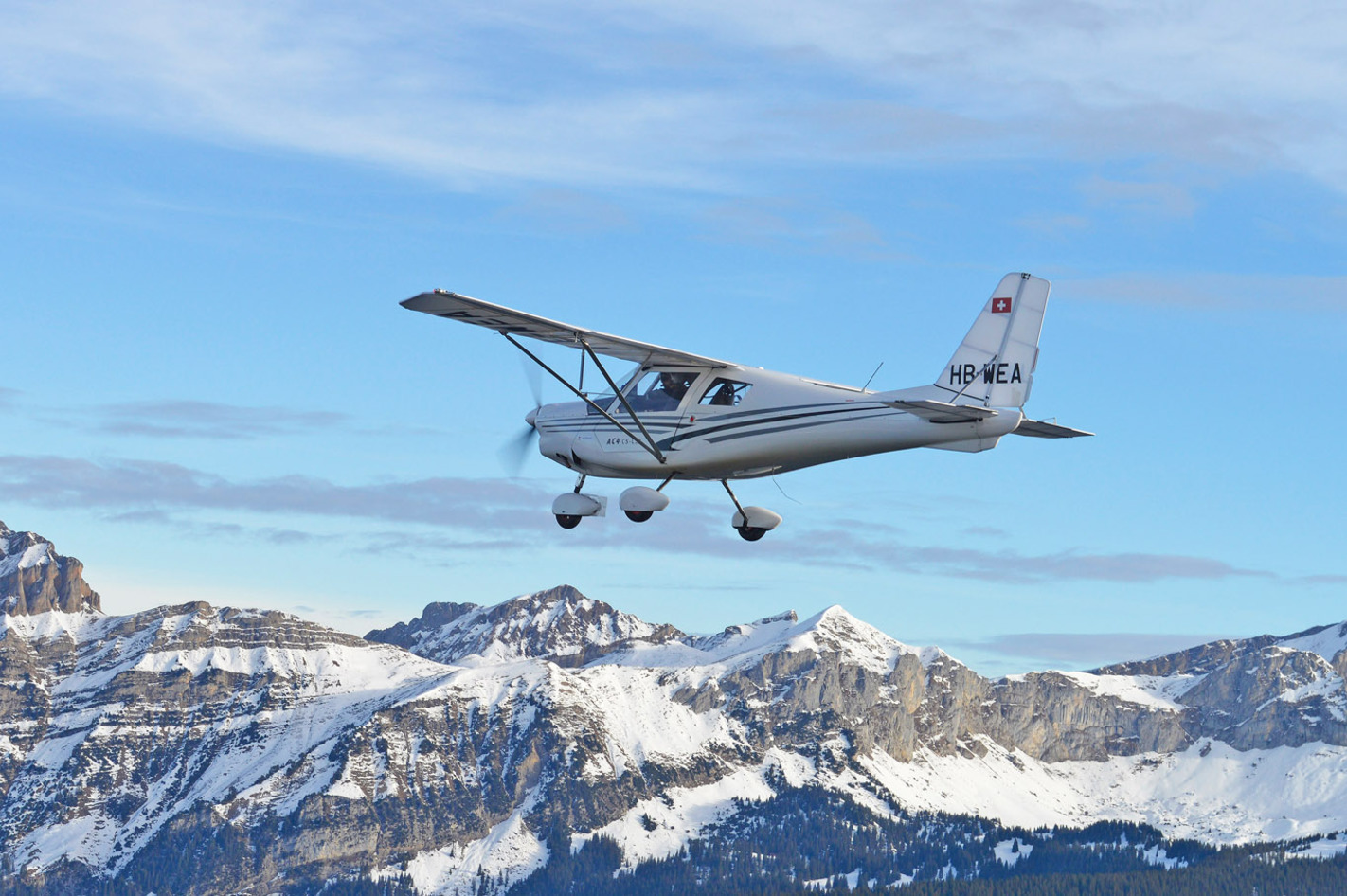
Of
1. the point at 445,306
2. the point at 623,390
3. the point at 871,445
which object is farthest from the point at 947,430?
the point at 445,306

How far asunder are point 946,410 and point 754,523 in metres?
8.02

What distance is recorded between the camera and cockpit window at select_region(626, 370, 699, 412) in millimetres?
53719

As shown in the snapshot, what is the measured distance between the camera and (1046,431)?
5769 centimetres

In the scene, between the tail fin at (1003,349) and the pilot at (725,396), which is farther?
the pilot at (725,396)

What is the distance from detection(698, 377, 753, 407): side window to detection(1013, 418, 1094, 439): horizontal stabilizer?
32.4 ft

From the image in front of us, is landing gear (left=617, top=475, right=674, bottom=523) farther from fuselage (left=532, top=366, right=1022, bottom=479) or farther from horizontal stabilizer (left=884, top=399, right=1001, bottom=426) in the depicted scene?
horizontal stabilizer (left=884, top=399, right=1001, bottom=426)

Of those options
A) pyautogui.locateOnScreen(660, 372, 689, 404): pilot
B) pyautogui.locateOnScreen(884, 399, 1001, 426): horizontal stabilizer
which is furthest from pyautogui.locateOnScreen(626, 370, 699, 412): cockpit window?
pyautogui.locateOnScreen(884, 399, 1001, 426): horizontal stabilizer

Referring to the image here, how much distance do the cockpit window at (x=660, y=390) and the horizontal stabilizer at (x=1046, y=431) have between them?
36.7 ft

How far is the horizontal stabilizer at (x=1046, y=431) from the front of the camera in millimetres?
57156

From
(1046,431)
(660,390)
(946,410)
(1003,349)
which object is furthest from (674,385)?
(1046,431)

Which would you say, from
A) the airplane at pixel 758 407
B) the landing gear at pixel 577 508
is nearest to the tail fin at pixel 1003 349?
the airplane at pixel 758 407

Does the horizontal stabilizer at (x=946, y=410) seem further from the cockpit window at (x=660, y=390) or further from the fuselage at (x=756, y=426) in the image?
the cockpit window at (x=660, y=390)

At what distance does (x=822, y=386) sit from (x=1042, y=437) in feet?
32.0

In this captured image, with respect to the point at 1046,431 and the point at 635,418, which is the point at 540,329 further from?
the point at 1046,431
